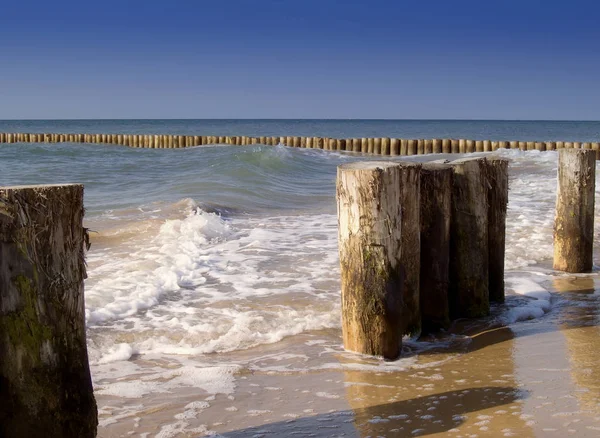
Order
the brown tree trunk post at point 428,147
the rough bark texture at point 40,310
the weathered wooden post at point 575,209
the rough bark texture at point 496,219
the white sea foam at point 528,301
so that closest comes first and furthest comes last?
the rough bark texture at point 40,310, the white sea foam at point 528,301, the rough bark texture at point 496,219, the weathered wooden post at point 575,209, the brown tree trunk post at point 428,147

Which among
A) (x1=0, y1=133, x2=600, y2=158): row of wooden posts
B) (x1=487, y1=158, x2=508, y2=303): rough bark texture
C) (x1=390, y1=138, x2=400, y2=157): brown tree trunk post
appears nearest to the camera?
(x1=487, y1=158, x2=508, y2=303): rough bark texture

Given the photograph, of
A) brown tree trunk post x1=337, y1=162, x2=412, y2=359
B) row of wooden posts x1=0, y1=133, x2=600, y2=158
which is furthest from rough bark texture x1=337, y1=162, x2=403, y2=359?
row of wooden posts x1=0, y1=133, x2=600, y2=158

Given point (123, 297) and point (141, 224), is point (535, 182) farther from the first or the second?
point (123, 297)

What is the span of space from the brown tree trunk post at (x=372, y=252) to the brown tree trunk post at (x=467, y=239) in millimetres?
933

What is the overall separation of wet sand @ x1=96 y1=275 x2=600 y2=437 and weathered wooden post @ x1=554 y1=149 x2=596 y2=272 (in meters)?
1.98

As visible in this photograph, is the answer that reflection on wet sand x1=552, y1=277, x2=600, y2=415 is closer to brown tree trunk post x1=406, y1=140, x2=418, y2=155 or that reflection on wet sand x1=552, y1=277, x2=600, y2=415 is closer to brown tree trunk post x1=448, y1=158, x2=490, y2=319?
brown tree trunk post x1=448, y1=158, x2=490, y2=319

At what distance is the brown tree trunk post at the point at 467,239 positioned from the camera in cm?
531

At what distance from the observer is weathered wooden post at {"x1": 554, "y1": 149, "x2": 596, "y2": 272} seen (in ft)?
21.9

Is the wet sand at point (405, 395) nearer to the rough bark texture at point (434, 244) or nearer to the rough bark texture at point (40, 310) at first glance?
the rough bark texture at point (434, 244)

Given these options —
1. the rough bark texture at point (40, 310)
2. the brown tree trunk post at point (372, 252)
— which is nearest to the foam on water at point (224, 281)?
the brown tree trunk post at point (372, 252)

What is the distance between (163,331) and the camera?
5207mm

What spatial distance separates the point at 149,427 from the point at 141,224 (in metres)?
6.67

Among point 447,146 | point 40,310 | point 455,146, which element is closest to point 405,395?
point 40,310

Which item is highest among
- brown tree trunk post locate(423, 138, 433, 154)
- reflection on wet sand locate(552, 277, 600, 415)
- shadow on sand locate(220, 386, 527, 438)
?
brown tree trunk post locate(423, 138, 433, 154)
